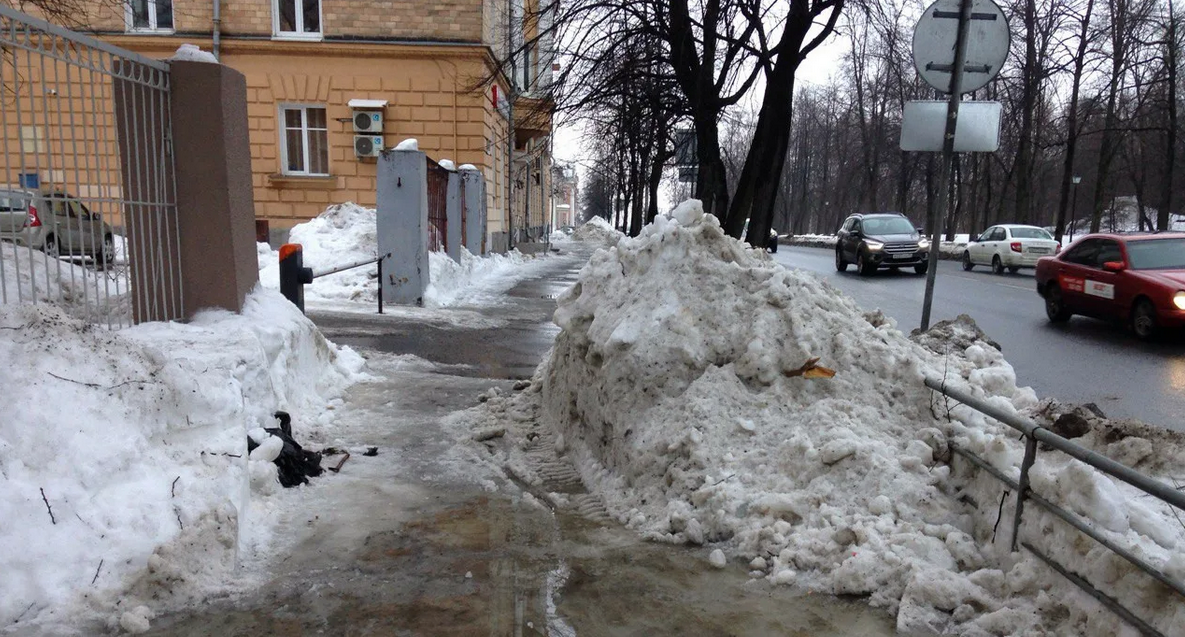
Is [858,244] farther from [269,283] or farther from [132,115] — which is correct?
[132,115]

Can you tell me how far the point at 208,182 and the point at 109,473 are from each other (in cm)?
264

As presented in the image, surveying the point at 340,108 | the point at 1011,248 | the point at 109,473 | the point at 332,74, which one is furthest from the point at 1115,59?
the point at 109,473

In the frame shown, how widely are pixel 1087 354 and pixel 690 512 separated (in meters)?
8.16

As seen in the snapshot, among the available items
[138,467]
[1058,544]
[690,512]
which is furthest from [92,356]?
[1058,544]

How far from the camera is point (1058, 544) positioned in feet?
10.6

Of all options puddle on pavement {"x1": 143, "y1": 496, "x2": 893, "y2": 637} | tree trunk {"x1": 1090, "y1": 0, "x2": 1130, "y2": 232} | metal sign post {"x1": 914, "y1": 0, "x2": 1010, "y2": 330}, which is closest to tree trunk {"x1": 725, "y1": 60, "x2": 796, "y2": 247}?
metal sign post {"x1": 914, "y1": 0, "x2": 1010, "y2": 330}

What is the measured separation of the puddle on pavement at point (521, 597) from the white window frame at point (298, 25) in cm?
2088

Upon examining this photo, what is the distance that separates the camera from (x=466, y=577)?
3664mm

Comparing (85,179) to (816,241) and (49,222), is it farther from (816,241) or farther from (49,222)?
(816,241)

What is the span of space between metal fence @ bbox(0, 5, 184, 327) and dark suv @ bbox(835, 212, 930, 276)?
65.8ft

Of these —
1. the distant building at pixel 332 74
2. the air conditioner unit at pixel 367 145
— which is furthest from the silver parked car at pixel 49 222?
the air conditioner unit at pixel 367 145

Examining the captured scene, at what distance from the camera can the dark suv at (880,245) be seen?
72.8 feet

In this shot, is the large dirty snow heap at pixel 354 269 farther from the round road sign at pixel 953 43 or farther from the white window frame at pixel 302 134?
the round road sign at pixel 953 43

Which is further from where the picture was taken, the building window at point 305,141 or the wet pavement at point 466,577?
the building window at point 305,141
